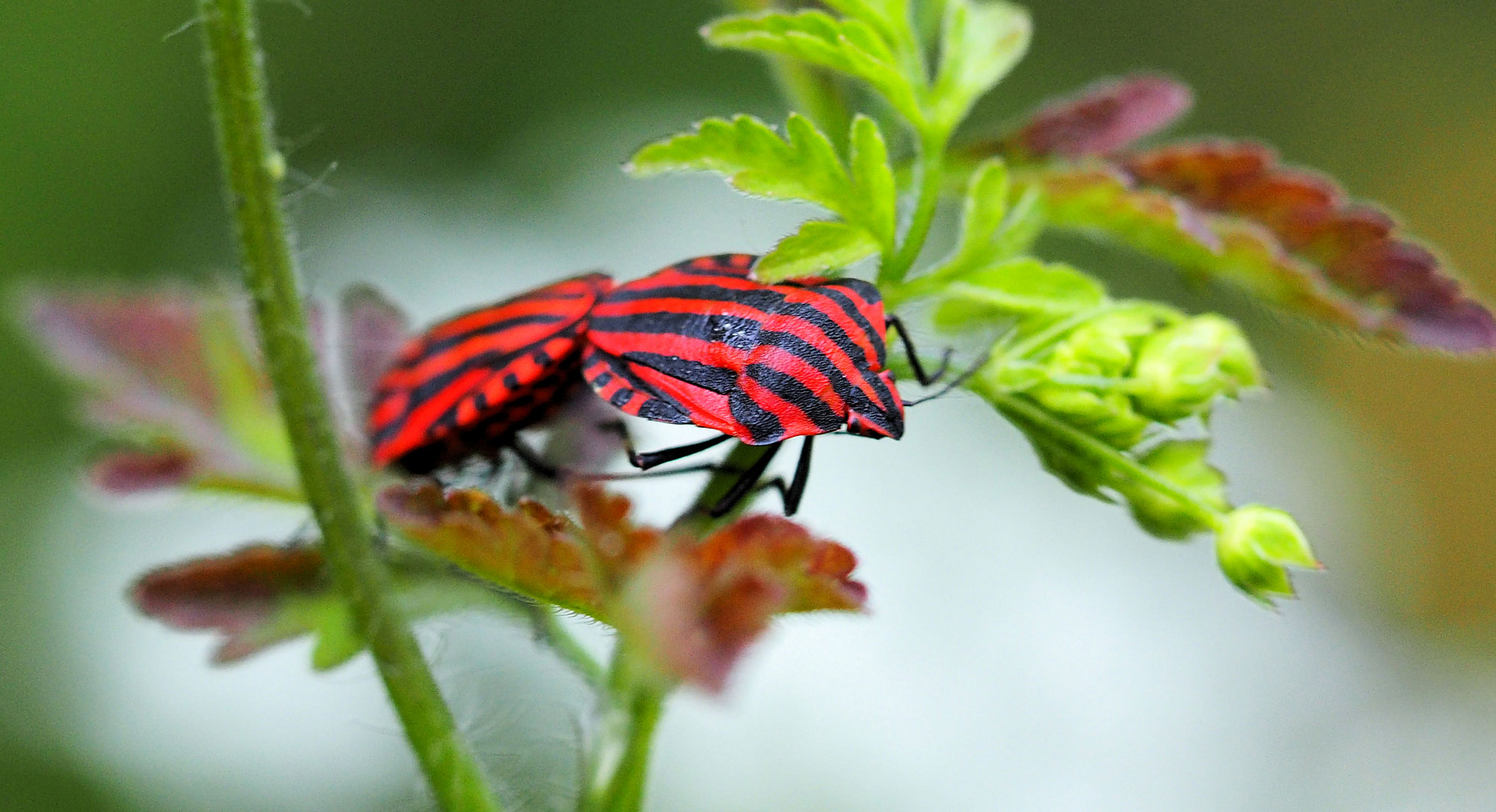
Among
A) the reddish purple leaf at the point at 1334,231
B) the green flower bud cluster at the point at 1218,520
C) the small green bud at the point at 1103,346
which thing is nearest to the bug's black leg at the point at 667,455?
the small green bud at the point at 1103,346

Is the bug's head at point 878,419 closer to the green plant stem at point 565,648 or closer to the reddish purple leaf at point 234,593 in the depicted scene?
the green plant stem at point 565,648

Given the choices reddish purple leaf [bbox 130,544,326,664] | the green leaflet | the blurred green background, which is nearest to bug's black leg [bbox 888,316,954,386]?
the green leaflet

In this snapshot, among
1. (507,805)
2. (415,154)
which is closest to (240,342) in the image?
Answer: (507,805)

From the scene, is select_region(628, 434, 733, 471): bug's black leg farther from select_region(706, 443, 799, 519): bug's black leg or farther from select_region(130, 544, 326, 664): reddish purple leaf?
select_region(130, 544, 326, 664): reddish purple leaf

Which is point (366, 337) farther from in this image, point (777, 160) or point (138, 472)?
point (777, 160)

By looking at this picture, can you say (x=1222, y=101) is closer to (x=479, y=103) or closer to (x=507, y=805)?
(x=479, y=103)

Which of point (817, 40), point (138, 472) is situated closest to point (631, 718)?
point (817, 40)
